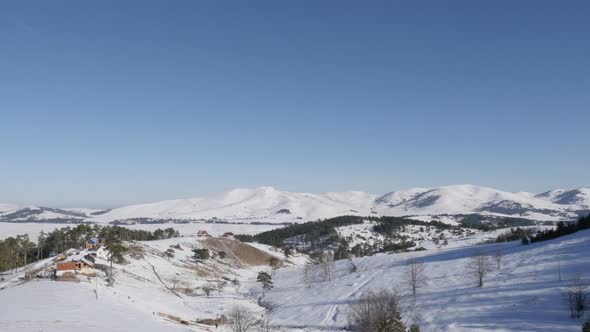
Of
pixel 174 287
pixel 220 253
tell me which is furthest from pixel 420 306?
pixel 220 253

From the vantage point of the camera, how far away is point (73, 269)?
95938mm

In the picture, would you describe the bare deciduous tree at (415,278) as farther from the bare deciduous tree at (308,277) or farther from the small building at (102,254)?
the small building at (102,254)

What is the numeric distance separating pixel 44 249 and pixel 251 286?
255ft

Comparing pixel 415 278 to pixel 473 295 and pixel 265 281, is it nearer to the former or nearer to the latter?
pixel 473 295

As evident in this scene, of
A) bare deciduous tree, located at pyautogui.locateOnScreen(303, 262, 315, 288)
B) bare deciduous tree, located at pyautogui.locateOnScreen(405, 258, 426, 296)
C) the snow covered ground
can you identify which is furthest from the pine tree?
bare deciduous tree, located at pyautogui.locateOnScreen(405, 258, 426, 296)

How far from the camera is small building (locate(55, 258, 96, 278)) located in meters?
92.1

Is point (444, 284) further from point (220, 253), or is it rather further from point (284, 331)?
point (220, 253)

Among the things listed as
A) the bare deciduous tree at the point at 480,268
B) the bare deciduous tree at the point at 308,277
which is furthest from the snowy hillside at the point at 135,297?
the bare deciduous tree at the point at 480,268

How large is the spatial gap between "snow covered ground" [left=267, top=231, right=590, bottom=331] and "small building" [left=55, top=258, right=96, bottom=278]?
147 feet

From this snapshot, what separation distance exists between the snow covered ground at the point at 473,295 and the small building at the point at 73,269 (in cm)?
4468

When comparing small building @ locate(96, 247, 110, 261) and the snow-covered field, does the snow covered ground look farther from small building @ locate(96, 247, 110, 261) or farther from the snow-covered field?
small building @ locate(96, 247, 110, 261)

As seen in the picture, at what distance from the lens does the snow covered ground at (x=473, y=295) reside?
68.2 meters

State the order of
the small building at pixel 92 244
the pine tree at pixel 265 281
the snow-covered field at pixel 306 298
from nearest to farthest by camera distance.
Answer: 1. the snow-covered field at pixel 306 298
2. the pine tree at pixel 265 281
3. the small building at pixel 92 244

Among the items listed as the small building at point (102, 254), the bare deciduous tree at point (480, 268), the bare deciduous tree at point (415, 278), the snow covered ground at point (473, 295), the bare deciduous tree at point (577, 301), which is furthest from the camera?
the small building at point (102, 254)
